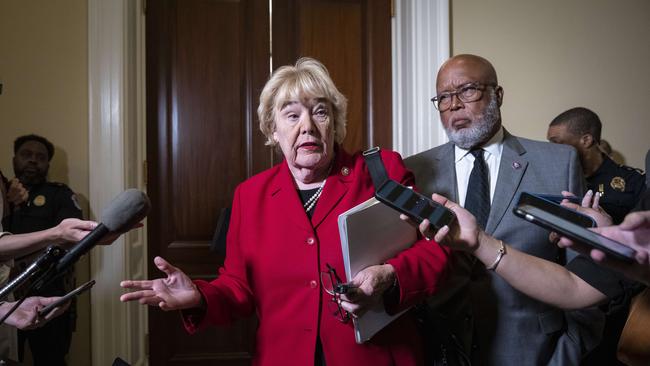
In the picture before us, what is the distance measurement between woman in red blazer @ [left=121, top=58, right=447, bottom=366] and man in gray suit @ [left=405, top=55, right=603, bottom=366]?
0.23 m

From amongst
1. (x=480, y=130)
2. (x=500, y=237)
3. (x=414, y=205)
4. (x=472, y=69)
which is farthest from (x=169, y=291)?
(x=472, y=69)

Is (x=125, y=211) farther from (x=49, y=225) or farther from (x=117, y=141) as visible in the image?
(x=49, y=225)

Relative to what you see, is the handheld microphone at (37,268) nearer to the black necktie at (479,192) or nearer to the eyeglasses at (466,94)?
the black necktie at (479,192)

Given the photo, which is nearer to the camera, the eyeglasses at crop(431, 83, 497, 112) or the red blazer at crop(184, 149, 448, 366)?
the red blazer at crop(184, 149, 448, 366)

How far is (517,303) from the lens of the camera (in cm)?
137

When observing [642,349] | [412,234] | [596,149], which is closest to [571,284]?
[642,349]

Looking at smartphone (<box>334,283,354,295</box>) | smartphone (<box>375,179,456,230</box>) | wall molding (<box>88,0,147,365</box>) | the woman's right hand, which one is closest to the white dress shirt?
smartphone (<box>375,179,456,230</box>)

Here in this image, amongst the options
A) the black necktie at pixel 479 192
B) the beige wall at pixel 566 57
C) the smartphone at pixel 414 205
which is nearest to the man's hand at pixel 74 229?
the smartphone at pixel 414 205

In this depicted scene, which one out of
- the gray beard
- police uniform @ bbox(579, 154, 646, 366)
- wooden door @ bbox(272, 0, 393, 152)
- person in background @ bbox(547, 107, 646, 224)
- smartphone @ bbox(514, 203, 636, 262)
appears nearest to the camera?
smartphone @ bbox(514, 203, 636, 262)

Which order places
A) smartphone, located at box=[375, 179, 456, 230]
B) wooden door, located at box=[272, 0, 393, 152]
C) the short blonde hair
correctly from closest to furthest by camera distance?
smartphone, located at box=[375, 179, 456, 230] → the short blonde hair → wooden door, located at box=[272, 0, 393, 152]

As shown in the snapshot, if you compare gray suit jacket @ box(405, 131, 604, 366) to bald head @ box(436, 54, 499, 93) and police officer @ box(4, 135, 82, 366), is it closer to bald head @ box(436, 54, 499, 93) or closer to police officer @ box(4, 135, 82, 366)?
bald head @ box(436, 54, 499, 93)

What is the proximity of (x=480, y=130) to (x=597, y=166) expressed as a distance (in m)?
1.36

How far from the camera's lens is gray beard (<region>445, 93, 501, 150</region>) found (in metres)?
1.51

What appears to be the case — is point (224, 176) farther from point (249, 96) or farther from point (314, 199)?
point (314, 199)
